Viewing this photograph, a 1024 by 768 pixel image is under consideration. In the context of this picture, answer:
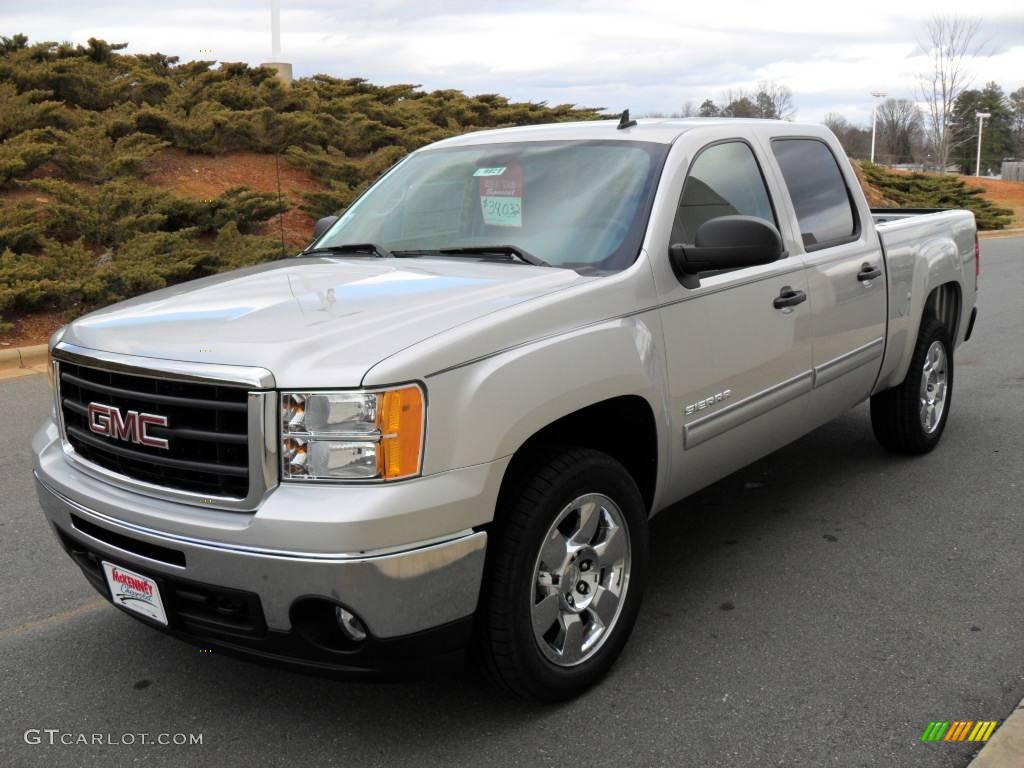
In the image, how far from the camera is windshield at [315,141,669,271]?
3.69 meters

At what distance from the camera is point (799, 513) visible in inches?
198

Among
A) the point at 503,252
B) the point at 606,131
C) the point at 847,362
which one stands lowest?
the point at 847,362

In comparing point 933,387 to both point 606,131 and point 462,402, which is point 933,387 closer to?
point 606,131

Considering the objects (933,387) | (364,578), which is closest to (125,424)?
(364,578)

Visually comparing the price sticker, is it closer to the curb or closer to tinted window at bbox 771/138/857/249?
tinted window at bbox 771/138/857/249

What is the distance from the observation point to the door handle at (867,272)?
479 cm

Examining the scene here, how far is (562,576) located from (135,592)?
1.25 m

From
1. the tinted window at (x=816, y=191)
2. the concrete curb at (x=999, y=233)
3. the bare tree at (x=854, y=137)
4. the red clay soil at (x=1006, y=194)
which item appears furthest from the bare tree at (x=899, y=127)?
the tinted window at (x=816, y=191)

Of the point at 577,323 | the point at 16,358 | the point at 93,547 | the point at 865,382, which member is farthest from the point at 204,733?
the point at 16,358

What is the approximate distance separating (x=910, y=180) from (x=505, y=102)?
44.3ft

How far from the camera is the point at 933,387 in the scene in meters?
5.86

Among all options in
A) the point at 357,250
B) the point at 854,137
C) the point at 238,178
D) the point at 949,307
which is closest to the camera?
the point at 357,250

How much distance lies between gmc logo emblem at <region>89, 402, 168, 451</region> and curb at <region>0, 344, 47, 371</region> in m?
6.64

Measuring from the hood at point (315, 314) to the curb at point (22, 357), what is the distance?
603cm
